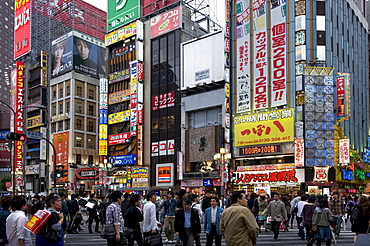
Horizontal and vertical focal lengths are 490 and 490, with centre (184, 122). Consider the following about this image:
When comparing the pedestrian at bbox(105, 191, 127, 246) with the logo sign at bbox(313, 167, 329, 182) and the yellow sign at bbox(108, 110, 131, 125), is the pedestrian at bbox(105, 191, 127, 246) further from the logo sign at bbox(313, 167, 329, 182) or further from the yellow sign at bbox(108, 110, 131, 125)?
the yellow sign at bbox(108, 110, 131, 125)

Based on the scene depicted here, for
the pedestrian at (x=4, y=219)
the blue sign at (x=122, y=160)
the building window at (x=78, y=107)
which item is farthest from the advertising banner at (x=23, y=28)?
the pedestrian at (x=4, y=219)

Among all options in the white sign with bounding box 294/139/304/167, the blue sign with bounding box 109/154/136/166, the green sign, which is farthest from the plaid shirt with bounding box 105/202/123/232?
the green sign

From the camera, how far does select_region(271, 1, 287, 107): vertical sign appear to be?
48750 millimetres

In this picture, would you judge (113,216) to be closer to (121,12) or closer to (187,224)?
(187,224)

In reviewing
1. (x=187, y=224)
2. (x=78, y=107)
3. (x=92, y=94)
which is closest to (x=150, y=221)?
A: (x=187, y=224)

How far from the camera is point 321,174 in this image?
45938 mm

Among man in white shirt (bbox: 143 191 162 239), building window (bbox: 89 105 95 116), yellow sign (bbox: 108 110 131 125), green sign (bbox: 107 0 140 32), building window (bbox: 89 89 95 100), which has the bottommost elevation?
man in white shirt (bbox: 143 191 162 239)

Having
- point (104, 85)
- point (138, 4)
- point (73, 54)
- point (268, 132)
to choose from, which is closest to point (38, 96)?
point (73, 54)

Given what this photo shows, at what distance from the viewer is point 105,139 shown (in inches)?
2697

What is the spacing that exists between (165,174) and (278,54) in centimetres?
2161

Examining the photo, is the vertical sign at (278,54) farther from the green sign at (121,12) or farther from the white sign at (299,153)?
the green sign at (121,12)

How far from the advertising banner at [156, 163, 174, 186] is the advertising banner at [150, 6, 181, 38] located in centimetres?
1744

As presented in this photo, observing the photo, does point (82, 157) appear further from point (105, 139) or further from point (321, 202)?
point (321, 202)

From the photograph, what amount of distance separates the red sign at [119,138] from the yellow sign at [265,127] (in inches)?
714
